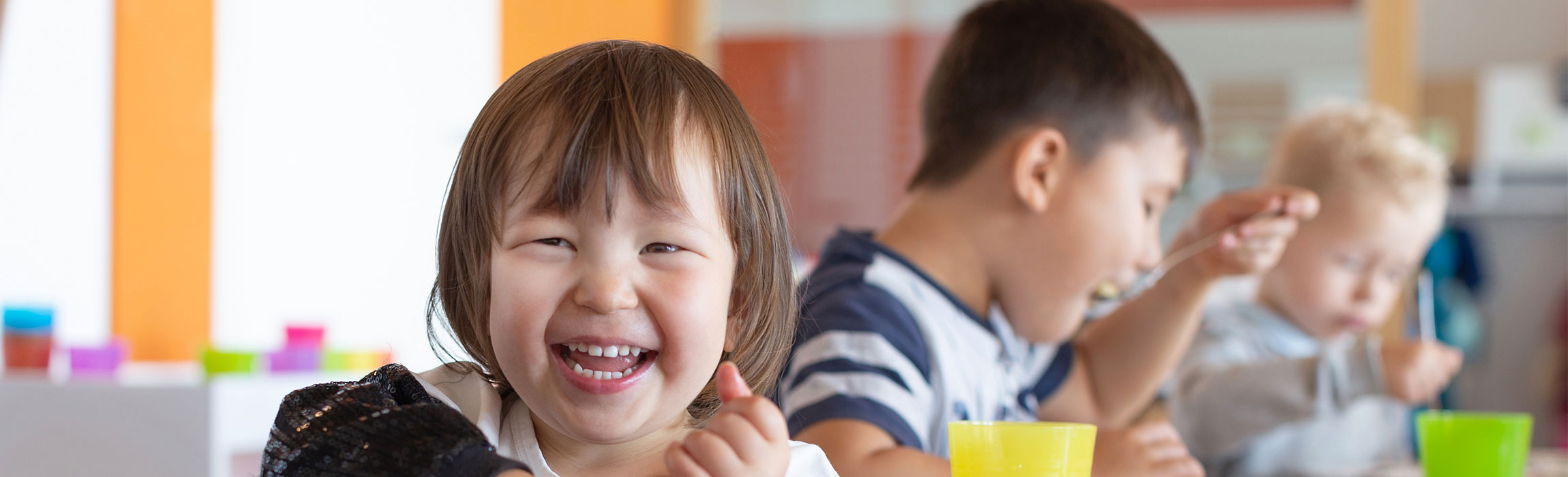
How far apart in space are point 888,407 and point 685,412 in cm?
20

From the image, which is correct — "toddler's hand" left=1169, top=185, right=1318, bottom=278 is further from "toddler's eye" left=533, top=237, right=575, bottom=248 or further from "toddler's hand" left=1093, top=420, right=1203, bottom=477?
"toddler's eye" left=533, top=237, right=575, bottom=248

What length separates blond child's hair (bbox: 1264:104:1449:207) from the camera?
1665 mm

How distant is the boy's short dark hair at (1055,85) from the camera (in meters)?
1.04

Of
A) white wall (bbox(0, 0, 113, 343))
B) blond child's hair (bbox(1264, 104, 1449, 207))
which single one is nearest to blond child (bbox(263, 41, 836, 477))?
blond child's hair (bbox(1264, 104, 1449, 207))

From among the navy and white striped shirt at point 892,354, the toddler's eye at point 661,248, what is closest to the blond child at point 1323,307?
the navy and white striped shirt at point 892,354

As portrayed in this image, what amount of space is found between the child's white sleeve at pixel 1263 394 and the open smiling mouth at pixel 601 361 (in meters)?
1.01

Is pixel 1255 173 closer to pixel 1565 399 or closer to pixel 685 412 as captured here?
pixel 1565 399

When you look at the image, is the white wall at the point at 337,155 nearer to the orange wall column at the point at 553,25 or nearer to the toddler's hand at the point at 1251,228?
the orange wall column at the point at 553,25

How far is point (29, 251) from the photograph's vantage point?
223 cm

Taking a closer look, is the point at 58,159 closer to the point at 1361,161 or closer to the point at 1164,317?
the point at 1164,317

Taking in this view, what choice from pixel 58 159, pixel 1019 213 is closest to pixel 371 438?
pixel 1019 213

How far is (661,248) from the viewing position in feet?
1.85

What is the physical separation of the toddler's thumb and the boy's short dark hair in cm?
59

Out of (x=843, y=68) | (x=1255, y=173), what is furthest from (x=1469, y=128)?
(x=843, y=68)
